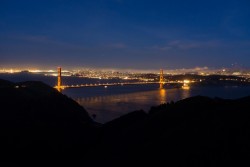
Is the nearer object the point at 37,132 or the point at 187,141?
the point at 187,141

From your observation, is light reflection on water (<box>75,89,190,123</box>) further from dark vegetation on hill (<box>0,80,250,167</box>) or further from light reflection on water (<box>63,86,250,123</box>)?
dark vegetation on hill (<box>0,80,250,167</box>)

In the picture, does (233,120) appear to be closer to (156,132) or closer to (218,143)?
(218,143)

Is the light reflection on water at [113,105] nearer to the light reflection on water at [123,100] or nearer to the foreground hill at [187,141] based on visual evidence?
the light reflection on water at [123,100]

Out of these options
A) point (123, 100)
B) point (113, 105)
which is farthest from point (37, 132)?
point (123, 100)

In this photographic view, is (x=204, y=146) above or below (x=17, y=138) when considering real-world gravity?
above

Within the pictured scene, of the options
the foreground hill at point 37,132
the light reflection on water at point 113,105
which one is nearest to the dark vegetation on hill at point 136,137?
the foreground hill at point 37,132

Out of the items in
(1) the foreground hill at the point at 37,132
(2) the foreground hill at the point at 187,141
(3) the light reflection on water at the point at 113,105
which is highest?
(2) the foreground hill at the point at 187,141

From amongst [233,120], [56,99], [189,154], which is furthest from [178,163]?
[56,99]

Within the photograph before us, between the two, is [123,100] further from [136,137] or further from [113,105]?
[136,137]
